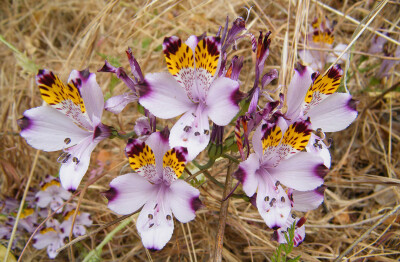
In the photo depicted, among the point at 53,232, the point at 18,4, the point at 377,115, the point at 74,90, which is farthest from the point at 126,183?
the point at 18,4

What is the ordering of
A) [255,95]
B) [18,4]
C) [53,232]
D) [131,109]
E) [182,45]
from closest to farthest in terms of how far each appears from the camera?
[182,45], [255,95], [53,232], [131,109], [18,4]

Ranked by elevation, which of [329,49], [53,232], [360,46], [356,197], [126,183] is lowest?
[356,197]

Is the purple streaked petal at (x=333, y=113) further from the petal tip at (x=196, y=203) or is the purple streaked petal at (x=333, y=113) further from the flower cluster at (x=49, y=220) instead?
the flower cluster at (x=49, y=220)

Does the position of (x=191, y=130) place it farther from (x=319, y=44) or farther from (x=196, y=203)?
(x=319, y=44)

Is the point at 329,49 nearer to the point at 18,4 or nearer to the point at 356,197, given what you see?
the point at 356,197

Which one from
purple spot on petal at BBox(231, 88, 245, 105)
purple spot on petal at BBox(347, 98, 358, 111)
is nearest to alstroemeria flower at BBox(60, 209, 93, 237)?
purple spot on petal at BBox(231, 88, 245, 105)

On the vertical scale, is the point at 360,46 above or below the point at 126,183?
below

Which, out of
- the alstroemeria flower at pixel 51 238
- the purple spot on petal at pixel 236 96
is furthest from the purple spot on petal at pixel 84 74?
the alstroemeria flower at pixel 51 238

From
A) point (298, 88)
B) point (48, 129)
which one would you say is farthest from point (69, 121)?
point (298, 88)
